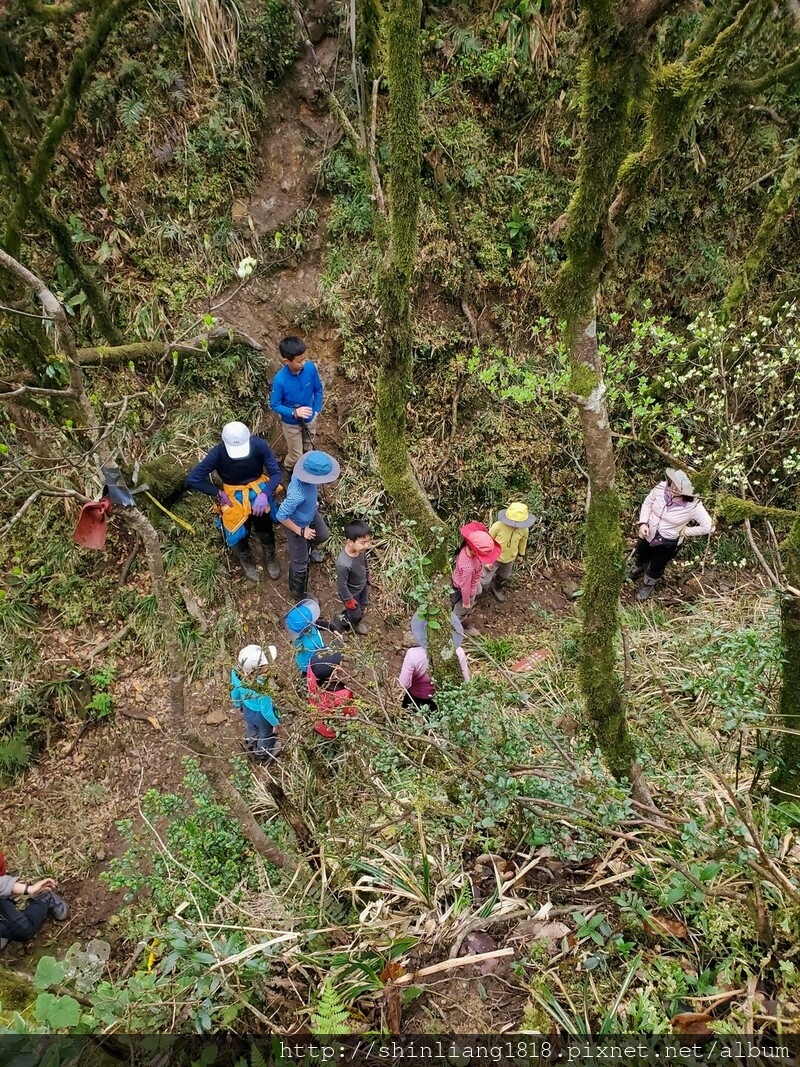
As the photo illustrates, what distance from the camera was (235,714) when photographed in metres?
6.40

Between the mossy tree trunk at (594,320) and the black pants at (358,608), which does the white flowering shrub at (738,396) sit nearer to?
the black pants at (358,608)

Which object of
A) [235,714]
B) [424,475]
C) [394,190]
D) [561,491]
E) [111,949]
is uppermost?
[394,190]

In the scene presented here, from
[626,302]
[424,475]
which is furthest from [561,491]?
[626,302]

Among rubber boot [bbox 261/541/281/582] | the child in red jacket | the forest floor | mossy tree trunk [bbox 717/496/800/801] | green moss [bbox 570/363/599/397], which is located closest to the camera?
mossy tree trunk [bbox 717/496/800/801]

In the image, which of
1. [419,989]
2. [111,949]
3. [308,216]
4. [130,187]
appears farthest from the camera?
[308,216]

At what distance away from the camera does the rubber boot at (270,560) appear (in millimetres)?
6938

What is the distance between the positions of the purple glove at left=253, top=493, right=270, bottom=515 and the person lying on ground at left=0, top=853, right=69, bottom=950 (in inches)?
146

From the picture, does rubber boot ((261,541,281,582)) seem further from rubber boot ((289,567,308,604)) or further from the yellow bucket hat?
the yellow bucket hat

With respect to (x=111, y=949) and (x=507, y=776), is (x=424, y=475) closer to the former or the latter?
(x=507, y=776)

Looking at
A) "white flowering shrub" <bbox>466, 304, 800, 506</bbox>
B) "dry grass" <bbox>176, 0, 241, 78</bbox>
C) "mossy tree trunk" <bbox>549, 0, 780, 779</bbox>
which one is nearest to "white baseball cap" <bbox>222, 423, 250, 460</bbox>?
"white flowering shrub" <bbox>466, 304, 800, 506</bbox>

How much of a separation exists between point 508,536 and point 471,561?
88cm

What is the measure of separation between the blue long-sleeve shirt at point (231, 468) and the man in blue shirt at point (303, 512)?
13.2 inches

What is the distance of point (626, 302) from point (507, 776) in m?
7.37

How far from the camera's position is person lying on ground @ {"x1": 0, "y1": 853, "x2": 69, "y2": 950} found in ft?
16.0
